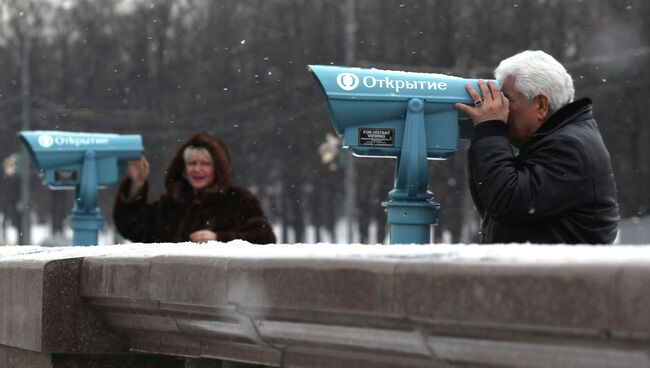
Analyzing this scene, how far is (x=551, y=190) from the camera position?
4.39 meters

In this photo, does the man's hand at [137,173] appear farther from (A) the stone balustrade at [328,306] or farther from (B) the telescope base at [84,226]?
(A) the stone balustrade at [328,306]

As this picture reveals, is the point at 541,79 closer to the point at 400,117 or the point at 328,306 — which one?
the point at 400,117

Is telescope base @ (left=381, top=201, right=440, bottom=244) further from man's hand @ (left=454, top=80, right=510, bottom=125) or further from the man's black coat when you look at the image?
the man's black coat

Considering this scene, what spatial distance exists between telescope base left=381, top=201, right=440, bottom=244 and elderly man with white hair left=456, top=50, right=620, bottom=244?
47 centimetres

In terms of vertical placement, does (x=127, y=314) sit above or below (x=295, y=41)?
below

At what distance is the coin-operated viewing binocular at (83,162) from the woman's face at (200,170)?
2168mm

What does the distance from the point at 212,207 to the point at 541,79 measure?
359cm

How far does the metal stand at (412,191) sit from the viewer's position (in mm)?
5258

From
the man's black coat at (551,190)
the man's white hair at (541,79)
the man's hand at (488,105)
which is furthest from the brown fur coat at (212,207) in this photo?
the man's black coat at (551,190)

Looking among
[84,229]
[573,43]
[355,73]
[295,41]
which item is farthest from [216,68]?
[355,73]

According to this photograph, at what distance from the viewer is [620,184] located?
49.2m

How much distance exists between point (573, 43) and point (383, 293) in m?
48.1

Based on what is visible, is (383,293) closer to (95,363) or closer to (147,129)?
(95,363)

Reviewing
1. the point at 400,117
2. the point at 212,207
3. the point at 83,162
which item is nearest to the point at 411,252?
the point at 400,117
